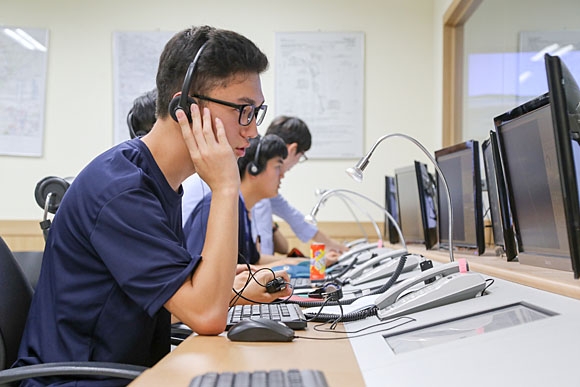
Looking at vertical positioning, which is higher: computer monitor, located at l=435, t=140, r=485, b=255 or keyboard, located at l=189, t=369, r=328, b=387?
computer monitor, located at l=435, t=140, r=485, b=255

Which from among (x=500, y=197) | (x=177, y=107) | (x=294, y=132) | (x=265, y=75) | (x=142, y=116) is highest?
(x=265, y=75)

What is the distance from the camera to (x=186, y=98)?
4.31 ft

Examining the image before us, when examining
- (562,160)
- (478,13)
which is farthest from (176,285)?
(478,13)

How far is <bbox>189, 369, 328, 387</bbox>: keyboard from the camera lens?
2.55 ft

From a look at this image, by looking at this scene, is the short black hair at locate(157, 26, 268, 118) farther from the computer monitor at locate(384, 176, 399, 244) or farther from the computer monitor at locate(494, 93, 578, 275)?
the computer monitor at locate(384, 176, 399, 244)

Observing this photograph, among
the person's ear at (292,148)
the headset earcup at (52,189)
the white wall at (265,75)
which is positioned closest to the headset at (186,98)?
the headset earcup at (52,189)

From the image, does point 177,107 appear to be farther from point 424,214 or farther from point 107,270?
point 424,214

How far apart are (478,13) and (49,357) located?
11.3 ft

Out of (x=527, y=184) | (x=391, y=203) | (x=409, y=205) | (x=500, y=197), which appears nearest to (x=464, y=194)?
(x=500, y=197)

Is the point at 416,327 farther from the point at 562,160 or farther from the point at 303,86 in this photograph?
the point at 303,86

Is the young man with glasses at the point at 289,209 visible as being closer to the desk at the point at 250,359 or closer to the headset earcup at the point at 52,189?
the headset earcup at the point at 52,189

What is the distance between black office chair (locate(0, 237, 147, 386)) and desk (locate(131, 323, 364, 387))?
133 mm

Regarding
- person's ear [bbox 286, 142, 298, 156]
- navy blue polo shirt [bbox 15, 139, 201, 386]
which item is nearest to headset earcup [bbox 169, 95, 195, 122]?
navy blue polo shirt [bbox 15, 139, 201, 386]

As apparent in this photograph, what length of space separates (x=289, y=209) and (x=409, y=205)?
1073 millimetres
